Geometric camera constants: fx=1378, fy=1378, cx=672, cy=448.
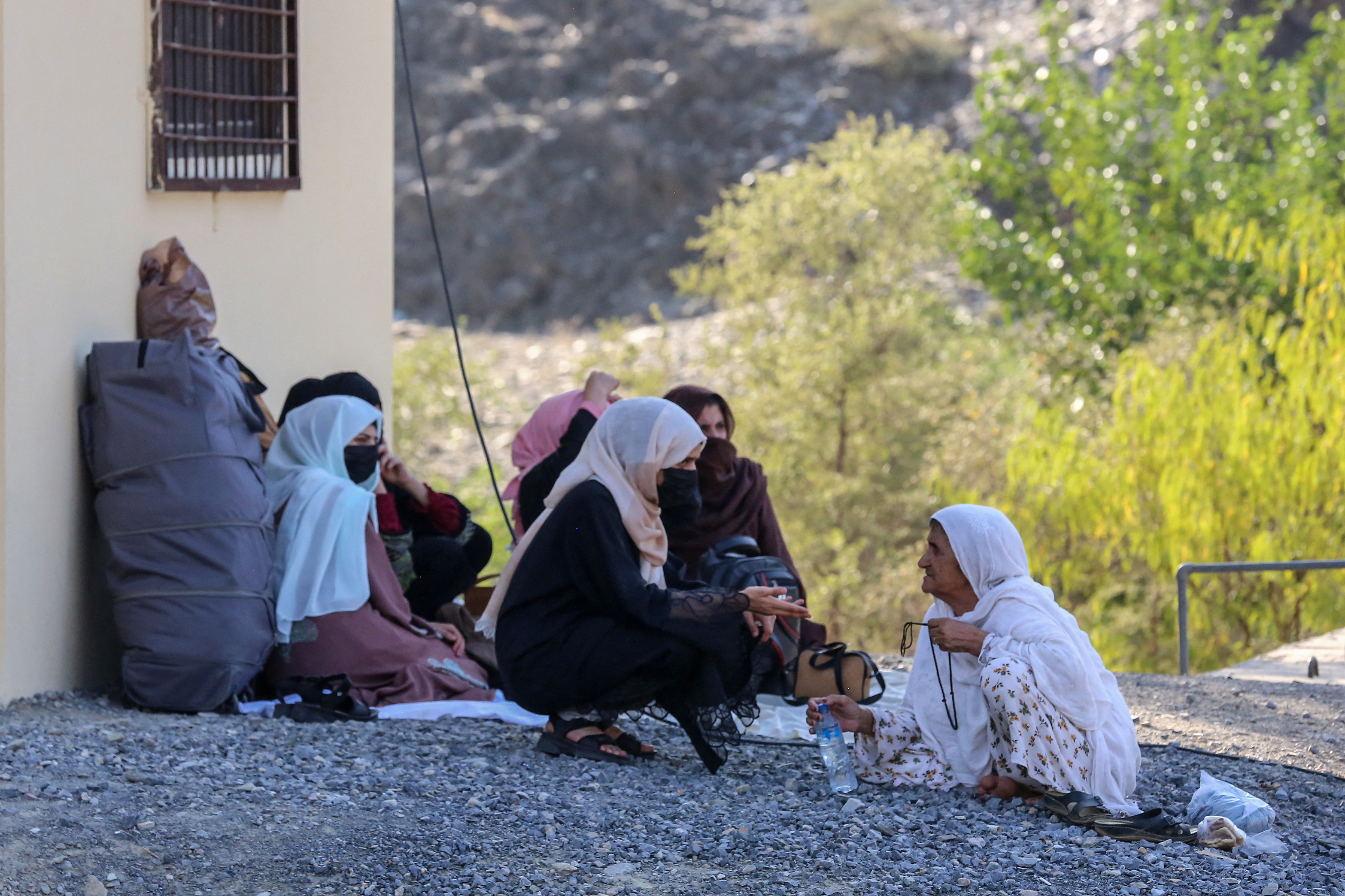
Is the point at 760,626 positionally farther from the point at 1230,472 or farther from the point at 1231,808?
the point at 1230,472

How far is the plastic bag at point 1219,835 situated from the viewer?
3154 mm

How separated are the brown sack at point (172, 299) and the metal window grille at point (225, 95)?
0.91 ft

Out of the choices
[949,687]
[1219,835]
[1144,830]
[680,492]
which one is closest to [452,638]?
[680,492]

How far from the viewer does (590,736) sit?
399 centimetres

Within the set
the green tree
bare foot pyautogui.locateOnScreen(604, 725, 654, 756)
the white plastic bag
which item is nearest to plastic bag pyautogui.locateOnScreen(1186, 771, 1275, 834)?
the white plastic bag

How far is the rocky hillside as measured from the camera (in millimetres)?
37969

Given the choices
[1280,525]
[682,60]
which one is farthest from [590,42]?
[1280,525]

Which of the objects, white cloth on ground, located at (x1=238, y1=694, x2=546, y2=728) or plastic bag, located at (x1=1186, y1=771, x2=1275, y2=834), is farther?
white cloth on ground, located at (x1=238, y1=694, x2=546, y2=728)

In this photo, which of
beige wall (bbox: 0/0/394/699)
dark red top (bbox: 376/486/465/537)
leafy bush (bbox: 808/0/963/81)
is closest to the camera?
beige wall (bbox: 0/0/394/699)

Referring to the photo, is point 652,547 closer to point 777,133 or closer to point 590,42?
point 777,133

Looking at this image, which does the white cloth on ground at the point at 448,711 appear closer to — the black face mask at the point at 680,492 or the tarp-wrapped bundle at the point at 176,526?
the tarp-wrapped bundle at the point at 176,526

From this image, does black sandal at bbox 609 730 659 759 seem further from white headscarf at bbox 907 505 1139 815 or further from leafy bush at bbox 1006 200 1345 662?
leafy bush at bbox 1006 200 1345 662

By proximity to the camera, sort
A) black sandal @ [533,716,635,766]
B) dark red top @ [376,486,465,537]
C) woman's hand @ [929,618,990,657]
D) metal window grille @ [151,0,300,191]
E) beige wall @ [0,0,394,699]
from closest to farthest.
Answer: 1. woman's hand @ [929,618,990,657]
2. black sandal @ [533,716,635,766]
3. beige wall @ [0,0,394,699]
4. metal window grille @ [151,0,300,191]
5. dark red top @ [376,486,465,537]

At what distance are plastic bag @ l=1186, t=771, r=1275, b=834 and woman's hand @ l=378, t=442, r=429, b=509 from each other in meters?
3.15
